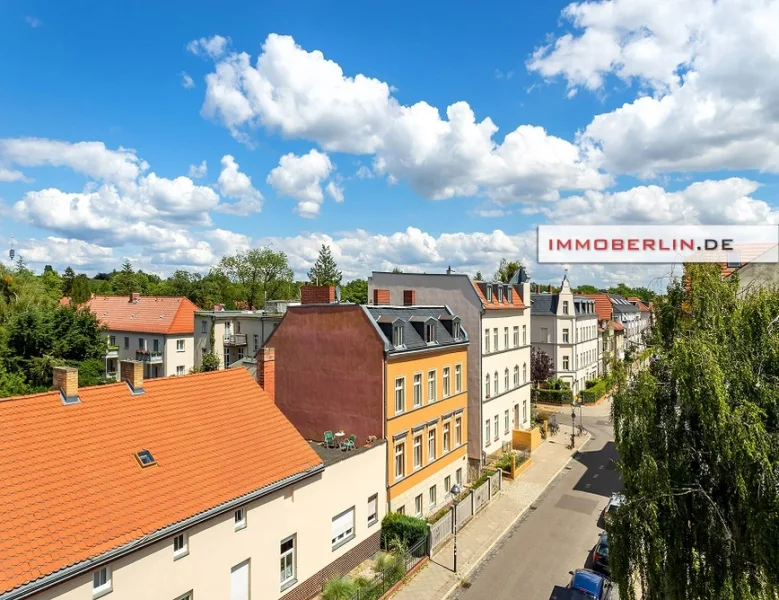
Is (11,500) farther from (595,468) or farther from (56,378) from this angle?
(595,468)

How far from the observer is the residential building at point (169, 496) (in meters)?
10.0

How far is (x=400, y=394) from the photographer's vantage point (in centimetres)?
2073

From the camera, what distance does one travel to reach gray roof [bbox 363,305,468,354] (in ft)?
67.8

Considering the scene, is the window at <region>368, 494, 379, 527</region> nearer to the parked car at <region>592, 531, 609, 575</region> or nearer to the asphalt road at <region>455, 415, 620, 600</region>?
the asphalt road at <region>455, 415, 620, 600</region>

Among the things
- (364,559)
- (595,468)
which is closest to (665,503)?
(364,559)

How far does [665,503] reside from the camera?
9.28 metres

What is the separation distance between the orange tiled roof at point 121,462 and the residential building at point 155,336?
32.2 metres

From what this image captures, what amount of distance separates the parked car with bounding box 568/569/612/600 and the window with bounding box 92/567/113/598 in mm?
13315

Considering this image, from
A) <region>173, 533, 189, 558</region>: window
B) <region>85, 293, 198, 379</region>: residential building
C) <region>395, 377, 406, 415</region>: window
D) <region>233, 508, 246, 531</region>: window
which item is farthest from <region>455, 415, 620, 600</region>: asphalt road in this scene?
<region>85, 293, 198, 379</region>: residential building

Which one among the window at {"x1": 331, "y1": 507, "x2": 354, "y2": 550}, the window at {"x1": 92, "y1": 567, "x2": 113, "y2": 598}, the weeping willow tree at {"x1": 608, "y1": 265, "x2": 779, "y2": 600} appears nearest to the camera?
the weeping willow tree at {"x1": 608, "y1": 265, "x2": 779, "y2": 600}

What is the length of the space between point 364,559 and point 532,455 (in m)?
16.5

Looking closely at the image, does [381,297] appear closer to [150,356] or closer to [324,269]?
[150,356]

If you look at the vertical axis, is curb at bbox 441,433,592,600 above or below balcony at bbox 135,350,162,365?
below

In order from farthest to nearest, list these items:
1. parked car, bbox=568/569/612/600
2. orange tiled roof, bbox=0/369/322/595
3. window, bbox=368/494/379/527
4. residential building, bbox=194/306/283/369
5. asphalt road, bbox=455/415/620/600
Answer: residential building, bbox=194/306/283/369
window, bbox=368/494/379/527
asphalt road, bbox=455/415/620/600
parked car, bbox=568/569/612/600
orange tiled roof, bbox=0/369/322/595
